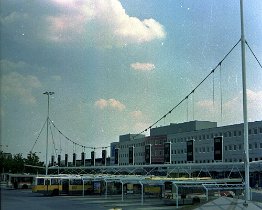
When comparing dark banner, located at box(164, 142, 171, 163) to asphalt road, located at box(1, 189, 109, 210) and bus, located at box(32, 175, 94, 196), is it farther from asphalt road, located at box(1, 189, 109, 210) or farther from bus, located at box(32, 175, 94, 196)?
asphalt road, located at box(1, 189, 109, 210)

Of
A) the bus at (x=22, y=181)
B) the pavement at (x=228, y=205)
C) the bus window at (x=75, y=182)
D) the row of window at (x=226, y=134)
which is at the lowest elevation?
the bus at (x=22, y=181)

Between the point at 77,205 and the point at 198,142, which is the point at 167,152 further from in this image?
the point at 198,142

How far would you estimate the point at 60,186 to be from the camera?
61.3 meters

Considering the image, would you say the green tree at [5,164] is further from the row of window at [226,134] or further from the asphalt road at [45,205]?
the asphalt road at [45,205]

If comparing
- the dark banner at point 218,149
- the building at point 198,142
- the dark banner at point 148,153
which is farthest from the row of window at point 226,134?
the dark banner at point 218,149

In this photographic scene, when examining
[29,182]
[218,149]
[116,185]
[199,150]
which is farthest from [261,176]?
[218,149]

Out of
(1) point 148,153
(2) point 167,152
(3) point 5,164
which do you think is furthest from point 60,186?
(3) point 5,164

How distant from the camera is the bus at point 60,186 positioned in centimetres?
5988

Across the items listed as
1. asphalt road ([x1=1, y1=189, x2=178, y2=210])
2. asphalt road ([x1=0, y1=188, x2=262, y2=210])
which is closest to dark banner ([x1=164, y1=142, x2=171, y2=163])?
asphalt road ([x1=0, y1=188, x2=262, y2=210])

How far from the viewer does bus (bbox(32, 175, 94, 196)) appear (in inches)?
2357

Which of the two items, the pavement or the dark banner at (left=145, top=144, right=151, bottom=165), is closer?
the pavement

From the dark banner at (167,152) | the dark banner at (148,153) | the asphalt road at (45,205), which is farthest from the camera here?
the dark banner at (148,153)

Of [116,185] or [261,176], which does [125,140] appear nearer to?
[261,176]

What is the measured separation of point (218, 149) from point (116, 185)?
87.9ft
